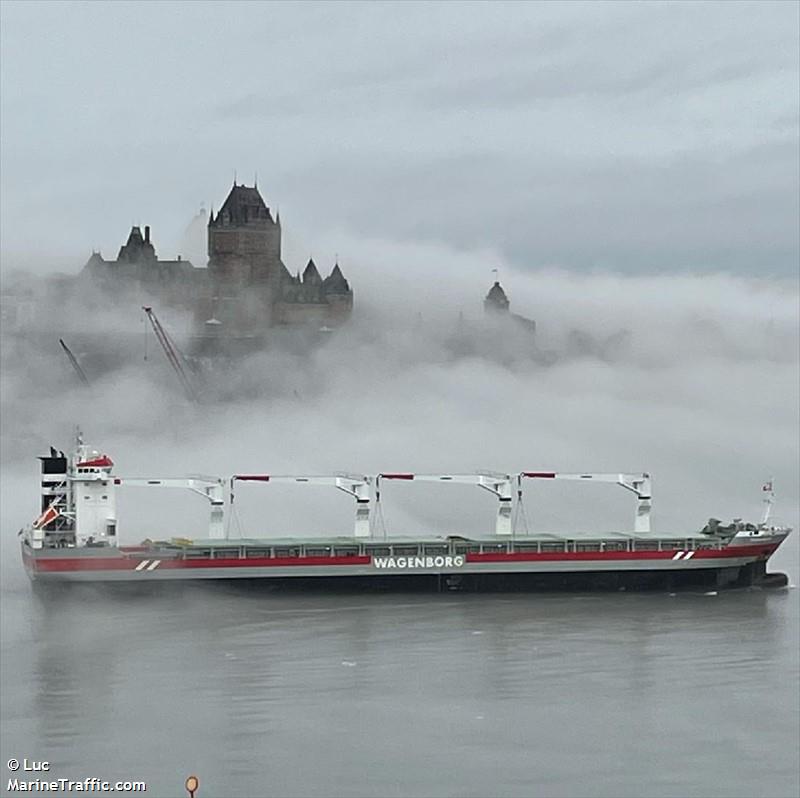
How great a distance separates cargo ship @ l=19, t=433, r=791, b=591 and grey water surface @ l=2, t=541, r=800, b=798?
777mm

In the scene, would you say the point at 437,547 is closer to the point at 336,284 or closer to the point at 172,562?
the point at 172,562

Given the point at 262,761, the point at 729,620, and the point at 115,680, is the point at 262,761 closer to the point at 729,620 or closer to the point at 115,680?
the point at 115,680

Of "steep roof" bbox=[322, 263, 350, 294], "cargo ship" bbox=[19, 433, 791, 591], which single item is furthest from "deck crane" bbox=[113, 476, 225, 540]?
"steep roof" bbox=[322, 263, 350, 294]

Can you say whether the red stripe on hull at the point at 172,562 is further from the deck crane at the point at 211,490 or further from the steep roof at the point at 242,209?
the steep roof at the point at 242,209

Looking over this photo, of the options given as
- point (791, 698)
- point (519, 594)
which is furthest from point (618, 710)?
point (519, 594)

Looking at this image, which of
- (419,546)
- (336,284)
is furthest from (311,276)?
(419,546)

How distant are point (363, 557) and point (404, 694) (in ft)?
32.8

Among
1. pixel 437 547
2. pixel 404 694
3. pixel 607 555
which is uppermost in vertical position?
pixel 437 547

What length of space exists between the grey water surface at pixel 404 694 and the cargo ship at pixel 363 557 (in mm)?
777

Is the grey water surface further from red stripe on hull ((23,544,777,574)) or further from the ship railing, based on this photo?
the ship railing

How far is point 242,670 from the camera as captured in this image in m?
24.5

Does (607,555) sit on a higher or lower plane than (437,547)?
lower

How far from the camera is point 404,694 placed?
76.3ft

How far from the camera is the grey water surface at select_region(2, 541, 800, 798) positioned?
1925 cm
